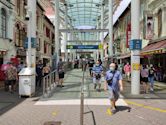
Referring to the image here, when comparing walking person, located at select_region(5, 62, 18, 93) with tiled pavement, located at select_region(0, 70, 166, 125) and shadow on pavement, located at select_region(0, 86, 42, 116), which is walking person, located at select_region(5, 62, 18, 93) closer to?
shadow on pavement, located at select_region(0, 86, 42, 116)

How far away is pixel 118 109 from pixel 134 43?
603cm

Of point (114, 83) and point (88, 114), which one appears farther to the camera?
point (114, 83)

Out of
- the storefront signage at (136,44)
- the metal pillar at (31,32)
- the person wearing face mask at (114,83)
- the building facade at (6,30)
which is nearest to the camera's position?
the person wearing face mask at (114,83)

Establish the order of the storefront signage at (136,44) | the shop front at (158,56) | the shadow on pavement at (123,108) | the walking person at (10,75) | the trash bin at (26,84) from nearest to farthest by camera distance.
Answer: the shadow on pavement at (123,108) < the trash bin at (26,84) < the storefront signage at (136,44) < the walking person at (10,75) < the shop front at (158,56)

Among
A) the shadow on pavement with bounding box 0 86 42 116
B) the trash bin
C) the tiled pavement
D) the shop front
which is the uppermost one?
the shop front

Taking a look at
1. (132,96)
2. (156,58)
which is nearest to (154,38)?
(156,58)

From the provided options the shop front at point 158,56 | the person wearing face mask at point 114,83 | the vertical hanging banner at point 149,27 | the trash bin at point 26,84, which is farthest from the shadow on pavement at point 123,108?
the vertical hanging banner at point 149,27

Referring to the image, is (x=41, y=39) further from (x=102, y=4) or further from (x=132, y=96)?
(x=132, y=96)

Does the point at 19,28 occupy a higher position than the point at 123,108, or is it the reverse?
the point at 19,28

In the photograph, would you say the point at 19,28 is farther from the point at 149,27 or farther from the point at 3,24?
the point at 149,27

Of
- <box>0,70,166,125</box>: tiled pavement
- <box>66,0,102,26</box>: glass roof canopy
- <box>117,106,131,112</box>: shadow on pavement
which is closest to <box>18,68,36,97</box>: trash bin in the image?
<box>0,70,166,125</box>: tiled pavement

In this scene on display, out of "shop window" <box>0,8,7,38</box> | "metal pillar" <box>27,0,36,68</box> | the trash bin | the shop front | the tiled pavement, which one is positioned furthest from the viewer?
the shop front

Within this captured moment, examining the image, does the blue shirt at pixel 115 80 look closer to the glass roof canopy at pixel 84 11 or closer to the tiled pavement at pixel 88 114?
the tiled pavement at pixel 88 114

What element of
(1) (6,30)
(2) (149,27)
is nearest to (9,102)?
(1) (6,30)
